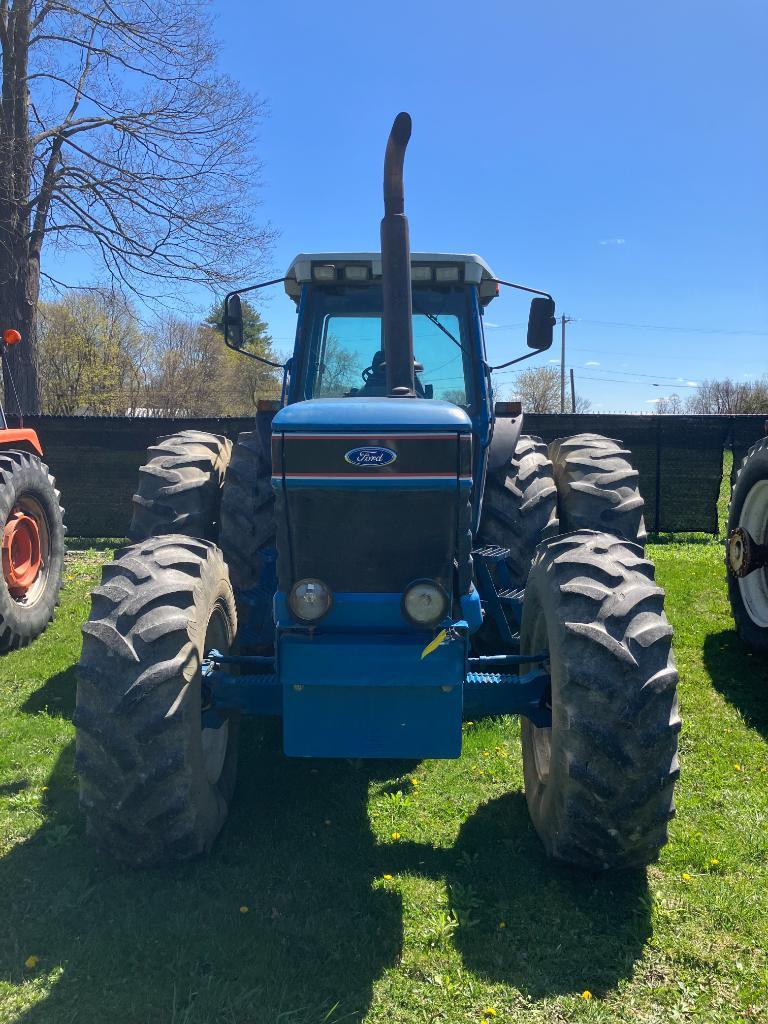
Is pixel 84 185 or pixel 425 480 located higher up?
pixel 84 185

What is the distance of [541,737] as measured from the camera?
141 inches

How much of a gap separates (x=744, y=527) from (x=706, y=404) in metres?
37.6

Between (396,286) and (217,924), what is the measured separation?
274cm

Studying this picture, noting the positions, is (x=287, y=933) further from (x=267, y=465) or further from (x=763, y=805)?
(x=267, y=465)

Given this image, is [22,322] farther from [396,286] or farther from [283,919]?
[283,919]

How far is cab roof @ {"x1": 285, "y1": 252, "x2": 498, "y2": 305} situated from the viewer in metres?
4.33

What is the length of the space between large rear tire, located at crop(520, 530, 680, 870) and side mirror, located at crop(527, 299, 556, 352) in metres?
1.84

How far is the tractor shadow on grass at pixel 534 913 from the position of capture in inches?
104

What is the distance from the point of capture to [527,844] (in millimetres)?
3375

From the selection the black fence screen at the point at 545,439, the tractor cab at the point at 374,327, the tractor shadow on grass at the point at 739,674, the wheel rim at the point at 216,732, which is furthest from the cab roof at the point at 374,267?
the black fence screen at the point at 545,439

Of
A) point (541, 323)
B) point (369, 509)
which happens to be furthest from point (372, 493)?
point (541, 323)

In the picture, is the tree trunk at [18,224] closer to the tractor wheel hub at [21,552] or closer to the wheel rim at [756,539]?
the tractor wheel hub at [21,552]

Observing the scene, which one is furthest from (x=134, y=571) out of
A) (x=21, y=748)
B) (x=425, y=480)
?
(x=21, y=748)

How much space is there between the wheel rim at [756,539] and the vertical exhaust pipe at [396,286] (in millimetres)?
3476
